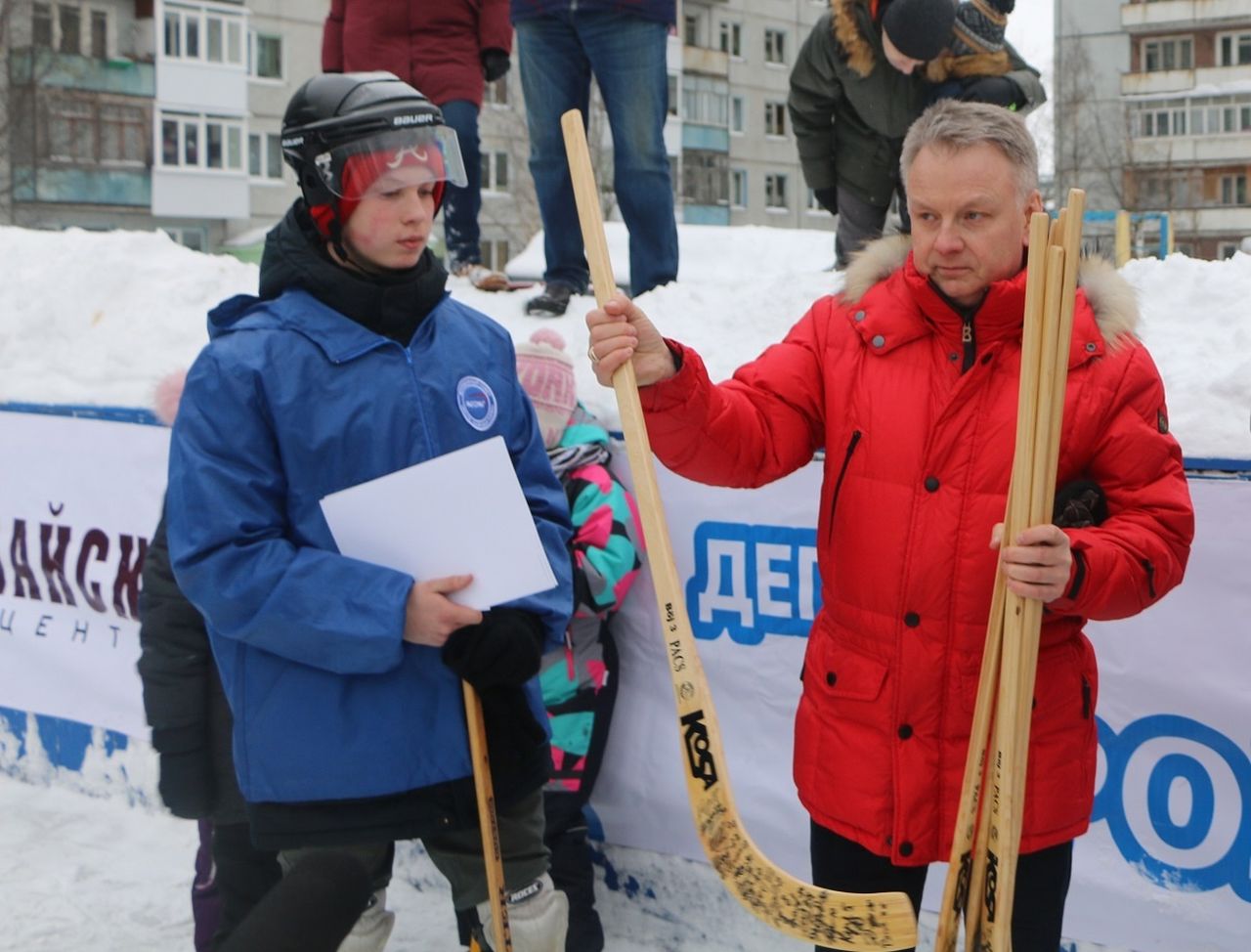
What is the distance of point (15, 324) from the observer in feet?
20.4

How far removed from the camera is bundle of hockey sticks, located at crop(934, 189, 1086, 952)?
2.06 m

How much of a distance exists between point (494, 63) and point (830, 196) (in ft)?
5.66

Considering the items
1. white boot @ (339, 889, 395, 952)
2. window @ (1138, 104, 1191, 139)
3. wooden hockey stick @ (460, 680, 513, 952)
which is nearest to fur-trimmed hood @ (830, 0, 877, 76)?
wooden hockey stick @ (460, 680, 513, 952)

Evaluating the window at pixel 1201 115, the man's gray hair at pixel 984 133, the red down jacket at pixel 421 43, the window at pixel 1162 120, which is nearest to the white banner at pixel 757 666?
the man's gray hair at pixel 984 133

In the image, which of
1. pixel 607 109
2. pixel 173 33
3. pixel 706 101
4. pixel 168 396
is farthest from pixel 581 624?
pixel 706 101

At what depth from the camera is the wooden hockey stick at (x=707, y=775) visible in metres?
2.21

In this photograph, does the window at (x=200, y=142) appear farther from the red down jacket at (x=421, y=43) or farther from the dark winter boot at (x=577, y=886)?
the dark winter boot at (x=577, y=886)

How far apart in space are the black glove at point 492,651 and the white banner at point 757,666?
342 mm

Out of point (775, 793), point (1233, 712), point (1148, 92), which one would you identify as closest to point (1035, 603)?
point (1233, 712)

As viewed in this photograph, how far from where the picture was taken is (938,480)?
2324 mm

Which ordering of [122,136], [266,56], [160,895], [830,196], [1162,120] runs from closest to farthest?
[160,895]
[830,196]
[122,136]
[266,56]
[1162,120]

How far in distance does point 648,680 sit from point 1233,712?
1.55 metres

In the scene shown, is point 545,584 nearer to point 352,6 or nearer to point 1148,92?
point 352,6

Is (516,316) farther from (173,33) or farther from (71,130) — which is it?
(173,33)
